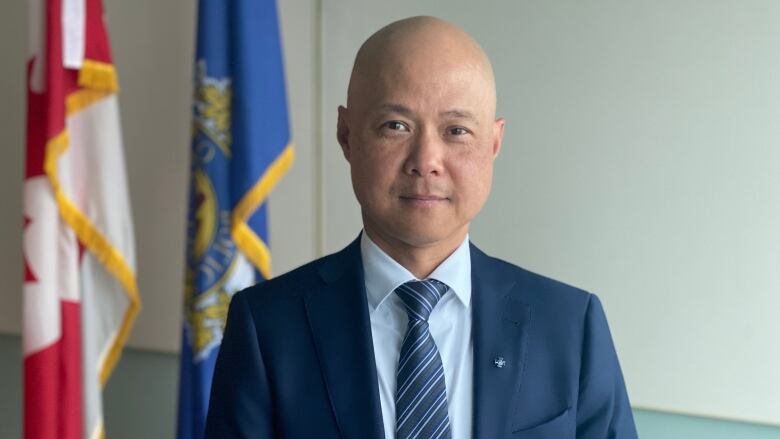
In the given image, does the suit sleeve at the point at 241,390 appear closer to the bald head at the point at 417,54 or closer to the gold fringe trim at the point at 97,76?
the bald head at the point at 417,54

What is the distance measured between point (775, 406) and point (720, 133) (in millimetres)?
648

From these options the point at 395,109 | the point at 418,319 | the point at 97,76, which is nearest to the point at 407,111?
the point at 395,109

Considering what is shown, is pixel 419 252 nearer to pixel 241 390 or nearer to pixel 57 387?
pixel 241 390

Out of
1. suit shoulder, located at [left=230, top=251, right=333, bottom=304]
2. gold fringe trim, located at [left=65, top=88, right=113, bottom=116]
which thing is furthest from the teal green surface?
suit shoulder, located at [left=230, top=251, right=333, bottom=304]

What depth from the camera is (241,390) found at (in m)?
0.96

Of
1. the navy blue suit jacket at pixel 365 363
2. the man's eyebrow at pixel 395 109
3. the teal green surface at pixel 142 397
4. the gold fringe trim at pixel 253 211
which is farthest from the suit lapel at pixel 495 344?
the teal green surface at pixel 142 397

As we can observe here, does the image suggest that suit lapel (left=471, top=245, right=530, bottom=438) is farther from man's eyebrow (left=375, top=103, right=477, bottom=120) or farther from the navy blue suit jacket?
man's eyebrow (left=375, top=103, right=477, bottom=120)

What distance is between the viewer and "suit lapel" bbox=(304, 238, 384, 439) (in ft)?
2.99

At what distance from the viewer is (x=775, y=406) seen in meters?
1.85

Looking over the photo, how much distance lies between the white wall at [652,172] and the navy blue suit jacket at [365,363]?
1.03 meters

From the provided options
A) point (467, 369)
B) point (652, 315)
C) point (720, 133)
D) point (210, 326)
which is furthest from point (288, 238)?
point (467, 369)

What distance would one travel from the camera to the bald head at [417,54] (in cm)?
91

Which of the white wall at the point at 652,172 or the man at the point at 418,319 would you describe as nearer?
the man at the point at 418,319

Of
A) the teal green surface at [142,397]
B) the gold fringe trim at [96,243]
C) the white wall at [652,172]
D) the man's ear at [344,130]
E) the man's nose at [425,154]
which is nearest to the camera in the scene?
the man's nose at [425,154]
